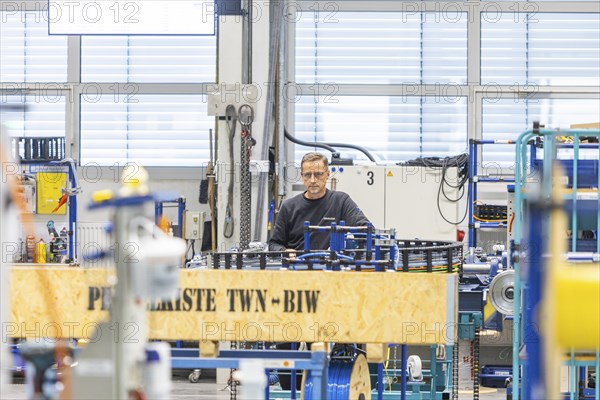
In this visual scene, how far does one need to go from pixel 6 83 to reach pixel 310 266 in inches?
226

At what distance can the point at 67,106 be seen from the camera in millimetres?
9609

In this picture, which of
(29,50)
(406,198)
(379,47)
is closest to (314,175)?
(406,198)

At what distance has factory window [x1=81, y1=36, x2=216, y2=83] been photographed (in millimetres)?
9656

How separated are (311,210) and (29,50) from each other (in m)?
4.67

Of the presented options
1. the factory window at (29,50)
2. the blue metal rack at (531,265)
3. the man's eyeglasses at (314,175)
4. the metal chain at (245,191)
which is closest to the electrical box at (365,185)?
the metal chain at (245,191)

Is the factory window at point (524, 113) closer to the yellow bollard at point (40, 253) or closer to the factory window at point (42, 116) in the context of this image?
the factory window at point (42, 116)

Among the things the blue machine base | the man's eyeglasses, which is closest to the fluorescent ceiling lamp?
the man's eyeglasses

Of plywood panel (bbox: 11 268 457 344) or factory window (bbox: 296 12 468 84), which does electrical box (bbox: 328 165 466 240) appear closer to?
factory window (bbox: 296 12 468 84)

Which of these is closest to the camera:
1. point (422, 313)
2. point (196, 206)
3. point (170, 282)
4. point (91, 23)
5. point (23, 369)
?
point (170, 282)

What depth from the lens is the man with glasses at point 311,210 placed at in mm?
6181

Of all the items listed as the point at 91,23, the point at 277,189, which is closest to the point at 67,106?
the point at 91,23

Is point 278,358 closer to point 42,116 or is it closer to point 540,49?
point 42,116

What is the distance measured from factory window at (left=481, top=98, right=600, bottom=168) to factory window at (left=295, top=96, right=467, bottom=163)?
10.3 inches

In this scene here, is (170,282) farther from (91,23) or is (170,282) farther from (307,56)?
(307,56)
